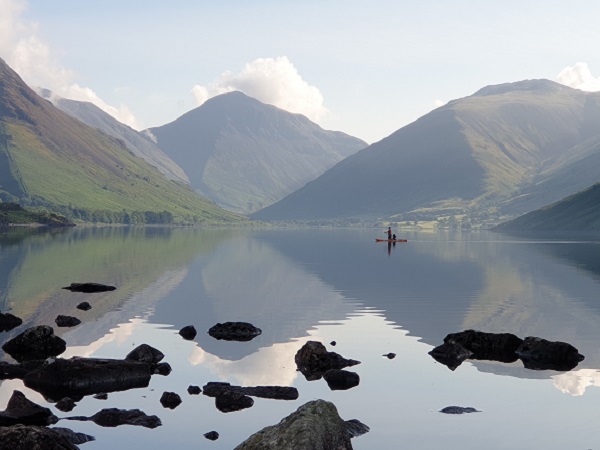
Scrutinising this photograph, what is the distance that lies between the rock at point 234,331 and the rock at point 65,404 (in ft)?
68.7

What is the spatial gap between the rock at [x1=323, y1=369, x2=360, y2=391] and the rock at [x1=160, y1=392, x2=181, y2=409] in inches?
318

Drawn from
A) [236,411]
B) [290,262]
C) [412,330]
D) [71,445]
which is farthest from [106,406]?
[290,262]

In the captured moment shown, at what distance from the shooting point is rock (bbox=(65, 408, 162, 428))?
105ft

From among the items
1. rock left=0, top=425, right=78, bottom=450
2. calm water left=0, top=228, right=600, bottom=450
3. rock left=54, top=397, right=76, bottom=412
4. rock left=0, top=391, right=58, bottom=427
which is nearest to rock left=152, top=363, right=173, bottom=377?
calm water left=0, top=228, right=600, bottom=450

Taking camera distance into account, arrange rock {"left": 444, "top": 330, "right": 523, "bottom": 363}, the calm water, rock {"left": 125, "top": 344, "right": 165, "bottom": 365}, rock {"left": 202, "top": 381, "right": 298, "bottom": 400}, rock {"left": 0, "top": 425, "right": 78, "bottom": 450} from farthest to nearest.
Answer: rock {"left": 444, "top": 330, "right": 523, "bottom": 363}, rock {"left": 125, "top": 344, "right": 165, "bottom": 365}, rock {"left": 202, "top": 381, "right": 298, "bottom": 400}, the calm water, rock {"left": 0, "top": 425, "right": 78, "bottom": 450}

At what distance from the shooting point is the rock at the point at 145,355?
146ft

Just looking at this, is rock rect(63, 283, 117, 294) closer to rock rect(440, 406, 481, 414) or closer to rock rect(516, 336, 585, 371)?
rock rect(516, 336, 585, 371)

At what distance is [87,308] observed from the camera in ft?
222

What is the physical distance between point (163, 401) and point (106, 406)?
8.29 ft

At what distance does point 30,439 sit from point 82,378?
41.7ft

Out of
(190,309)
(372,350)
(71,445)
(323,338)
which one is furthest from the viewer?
(190,309)

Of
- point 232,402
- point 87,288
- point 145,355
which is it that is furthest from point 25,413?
point 87,288

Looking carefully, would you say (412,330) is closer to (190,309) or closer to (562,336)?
(562,336)

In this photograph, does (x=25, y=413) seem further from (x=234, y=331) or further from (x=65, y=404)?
(x=234, y=331)
